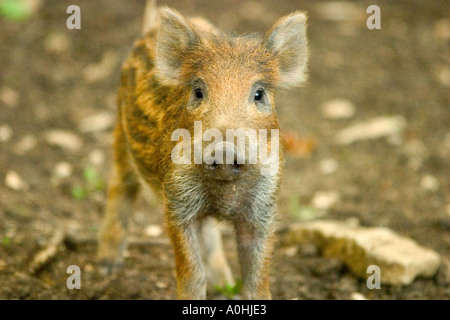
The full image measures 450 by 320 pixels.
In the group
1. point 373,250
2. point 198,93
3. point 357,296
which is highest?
point 198,93

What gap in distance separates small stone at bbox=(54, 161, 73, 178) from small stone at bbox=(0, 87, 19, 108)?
1.29 meters

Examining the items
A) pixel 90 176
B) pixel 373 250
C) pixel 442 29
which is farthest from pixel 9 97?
pixel 442 29

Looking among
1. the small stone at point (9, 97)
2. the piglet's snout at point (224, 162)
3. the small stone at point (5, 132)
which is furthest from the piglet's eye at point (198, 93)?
the small stone at point (9, 97)

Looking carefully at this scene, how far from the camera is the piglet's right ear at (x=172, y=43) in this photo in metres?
4.61

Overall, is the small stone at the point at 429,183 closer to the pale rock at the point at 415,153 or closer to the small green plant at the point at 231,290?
the pale rock at the point at 415,153

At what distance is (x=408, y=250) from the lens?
5.26m

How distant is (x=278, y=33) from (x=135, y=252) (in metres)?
2.72

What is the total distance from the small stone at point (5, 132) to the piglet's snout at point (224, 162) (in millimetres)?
4167

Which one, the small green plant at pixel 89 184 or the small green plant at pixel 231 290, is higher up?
the small green plant at pixel 89 184

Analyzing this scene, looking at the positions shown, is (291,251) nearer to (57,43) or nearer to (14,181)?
(14,181)

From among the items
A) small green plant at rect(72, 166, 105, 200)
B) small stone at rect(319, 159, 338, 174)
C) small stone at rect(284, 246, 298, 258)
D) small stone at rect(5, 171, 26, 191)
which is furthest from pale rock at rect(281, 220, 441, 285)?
small stone at rect(5, 171, 26, 191)

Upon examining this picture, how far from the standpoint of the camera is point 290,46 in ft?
15.8

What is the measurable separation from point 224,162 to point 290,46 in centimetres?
153

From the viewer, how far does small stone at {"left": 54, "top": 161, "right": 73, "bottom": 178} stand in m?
7.07
